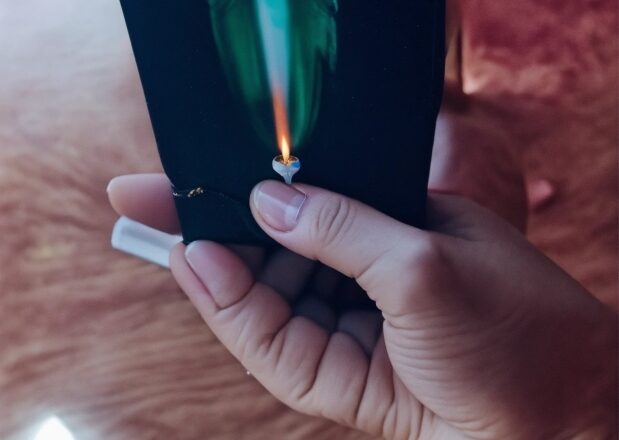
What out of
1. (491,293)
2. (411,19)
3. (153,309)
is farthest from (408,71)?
(153,309)

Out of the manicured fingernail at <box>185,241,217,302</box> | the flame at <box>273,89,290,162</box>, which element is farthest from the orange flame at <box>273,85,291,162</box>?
the manicured fingernail at <box>185,241,217,302</box>

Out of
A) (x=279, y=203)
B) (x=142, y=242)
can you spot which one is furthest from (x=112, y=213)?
(x=279, y=203)

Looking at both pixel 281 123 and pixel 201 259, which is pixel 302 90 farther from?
pixel 201 259

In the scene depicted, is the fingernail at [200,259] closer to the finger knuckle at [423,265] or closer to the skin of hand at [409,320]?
the skin of hand at [409,320]

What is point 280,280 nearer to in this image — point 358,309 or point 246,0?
point 358,309

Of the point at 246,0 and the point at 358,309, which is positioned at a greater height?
the point at 246,0

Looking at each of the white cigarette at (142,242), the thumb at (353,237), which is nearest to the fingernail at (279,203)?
the thumb at (353,237)
